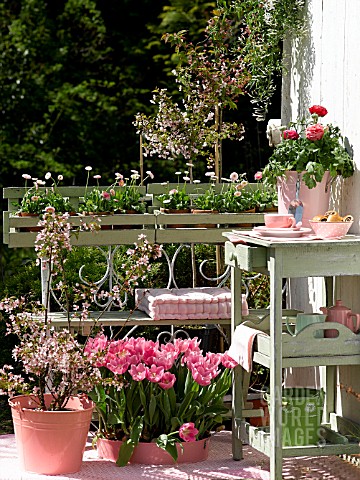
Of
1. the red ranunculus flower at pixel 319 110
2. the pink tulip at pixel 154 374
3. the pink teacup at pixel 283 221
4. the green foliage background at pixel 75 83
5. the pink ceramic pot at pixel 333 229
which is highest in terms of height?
the green foliage background at pixel 75 83

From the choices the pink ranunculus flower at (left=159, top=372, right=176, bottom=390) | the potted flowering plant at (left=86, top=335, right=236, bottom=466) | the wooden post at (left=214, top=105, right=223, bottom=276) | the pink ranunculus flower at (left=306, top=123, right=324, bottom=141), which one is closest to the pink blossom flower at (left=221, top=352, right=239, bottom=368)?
the potted flowering plant at (left=86, top=335, right=236, bottom=466)

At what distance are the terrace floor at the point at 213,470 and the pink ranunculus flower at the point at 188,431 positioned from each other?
0.43 ft

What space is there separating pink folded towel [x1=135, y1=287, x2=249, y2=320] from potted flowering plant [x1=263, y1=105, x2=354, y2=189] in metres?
0.63

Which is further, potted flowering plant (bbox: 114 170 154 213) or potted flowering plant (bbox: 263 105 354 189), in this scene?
potted flowering plant (bbox: 114 170 154 213)

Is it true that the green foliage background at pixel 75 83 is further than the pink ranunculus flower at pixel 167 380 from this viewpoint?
Yes

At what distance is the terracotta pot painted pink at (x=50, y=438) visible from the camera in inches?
145

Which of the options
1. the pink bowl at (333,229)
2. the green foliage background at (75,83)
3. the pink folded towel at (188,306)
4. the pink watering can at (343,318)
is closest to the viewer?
the pink bowl at (333,229)

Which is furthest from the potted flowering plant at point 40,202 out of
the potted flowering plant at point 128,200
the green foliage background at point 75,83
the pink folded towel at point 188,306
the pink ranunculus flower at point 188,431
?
the green foliage background at point 75,83

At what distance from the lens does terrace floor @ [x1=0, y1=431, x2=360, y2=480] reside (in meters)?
3.76

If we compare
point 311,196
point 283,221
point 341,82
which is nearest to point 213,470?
point 283,221

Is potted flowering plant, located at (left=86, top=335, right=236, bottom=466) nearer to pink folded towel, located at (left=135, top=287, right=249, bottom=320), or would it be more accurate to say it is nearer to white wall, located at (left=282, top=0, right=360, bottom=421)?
pink folded towel, located at (left=135, top=287, right=249, bottom=320)

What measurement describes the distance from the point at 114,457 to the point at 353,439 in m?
0.97

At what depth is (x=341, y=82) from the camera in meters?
3.85

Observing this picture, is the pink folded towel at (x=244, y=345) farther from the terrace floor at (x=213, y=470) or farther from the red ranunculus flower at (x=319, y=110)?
the red ranunculus flower at (x=319, y=110)
